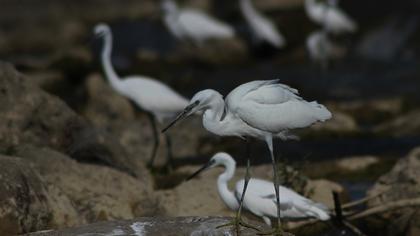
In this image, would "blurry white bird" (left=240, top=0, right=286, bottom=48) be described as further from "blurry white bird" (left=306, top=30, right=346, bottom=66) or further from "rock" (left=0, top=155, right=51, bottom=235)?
"rock" (left=0, top=155, right=51, bottom=235)

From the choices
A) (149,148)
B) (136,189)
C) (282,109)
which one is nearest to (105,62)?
(149,148)

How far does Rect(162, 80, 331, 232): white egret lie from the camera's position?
7.68 metres

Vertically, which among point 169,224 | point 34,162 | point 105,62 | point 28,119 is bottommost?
point 169,224

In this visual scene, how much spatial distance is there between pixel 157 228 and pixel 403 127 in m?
8.69

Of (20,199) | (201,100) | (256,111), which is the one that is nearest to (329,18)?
(256,111)

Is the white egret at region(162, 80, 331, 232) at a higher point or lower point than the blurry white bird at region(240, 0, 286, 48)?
lower

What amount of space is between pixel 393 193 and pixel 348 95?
34.1 ft

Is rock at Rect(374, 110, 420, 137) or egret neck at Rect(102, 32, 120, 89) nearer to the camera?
egret neck at Rect(102, 32, 120, 89)

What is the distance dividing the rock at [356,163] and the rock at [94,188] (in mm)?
3678

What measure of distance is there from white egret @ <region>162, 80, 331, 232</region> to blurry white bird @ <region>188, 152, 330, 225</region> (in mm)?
1179

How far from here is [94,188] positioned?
9227 millimetres

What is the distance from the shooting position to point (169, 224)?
707cm

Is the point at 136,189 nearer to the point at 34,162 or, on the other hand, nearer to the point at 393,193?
the point at 34,162

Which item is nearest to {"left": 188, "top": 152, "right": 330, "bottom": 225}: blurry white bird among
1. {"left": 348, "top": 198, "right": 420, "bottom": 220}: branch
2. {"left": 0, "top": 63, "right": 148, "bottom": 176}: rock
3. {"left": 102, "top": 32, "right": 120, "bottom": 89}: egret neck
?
{"left": 348, "top": 198, "right": 420, "bottom": 220}: branch
